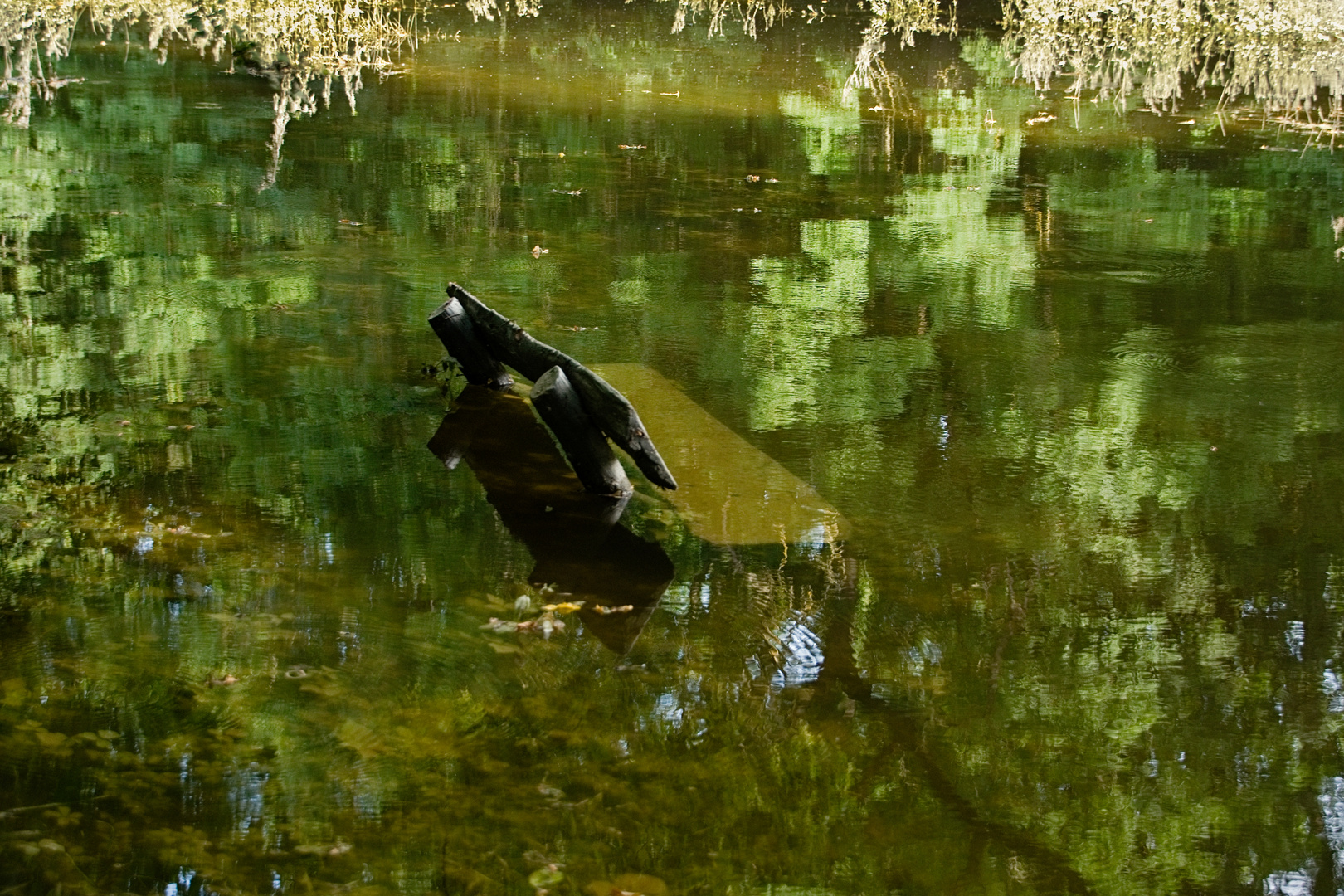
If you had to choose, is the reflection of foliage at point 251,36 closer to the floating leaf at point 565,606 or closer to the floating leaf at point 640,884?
the floating leaf at point 565,606

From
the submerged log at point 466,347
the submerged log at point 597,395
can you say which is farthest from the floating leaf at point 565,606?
the submerged log at point 466,347

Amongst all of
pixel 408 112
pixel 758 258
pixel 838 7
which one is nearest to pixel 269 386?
pixel 758 258

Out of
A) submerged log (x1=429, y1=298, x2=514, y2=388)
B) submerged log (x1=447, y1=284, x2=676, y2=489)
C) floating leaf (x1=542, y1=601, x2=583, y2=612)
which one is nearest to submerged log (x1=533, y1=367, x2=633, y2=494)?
submerged log (x1=447, y1=284, x2=676, y2=489)

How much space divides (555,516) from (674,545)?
60cm

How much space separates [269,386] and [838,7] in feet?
64.7

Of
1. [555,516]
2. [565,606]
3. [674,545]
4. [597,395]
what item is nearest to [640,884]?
[565,606]

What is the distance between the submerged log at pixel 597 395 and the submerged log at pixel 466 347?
0.33 m

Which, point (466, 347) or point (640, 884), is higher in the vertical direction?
point (466, 347)

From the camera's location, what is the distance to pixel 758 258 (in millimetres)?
10602

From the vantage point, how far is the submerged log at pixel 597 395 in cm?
614

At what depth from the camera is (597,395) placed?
20.8ft

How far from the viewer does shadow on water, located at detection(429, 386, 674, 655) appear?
5637 mm

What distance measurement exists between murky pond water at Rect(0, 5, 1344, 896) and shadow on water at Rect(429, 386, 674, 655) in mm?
30

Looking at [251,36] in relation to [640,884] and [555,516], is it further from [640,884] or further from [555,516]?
[640,884]
